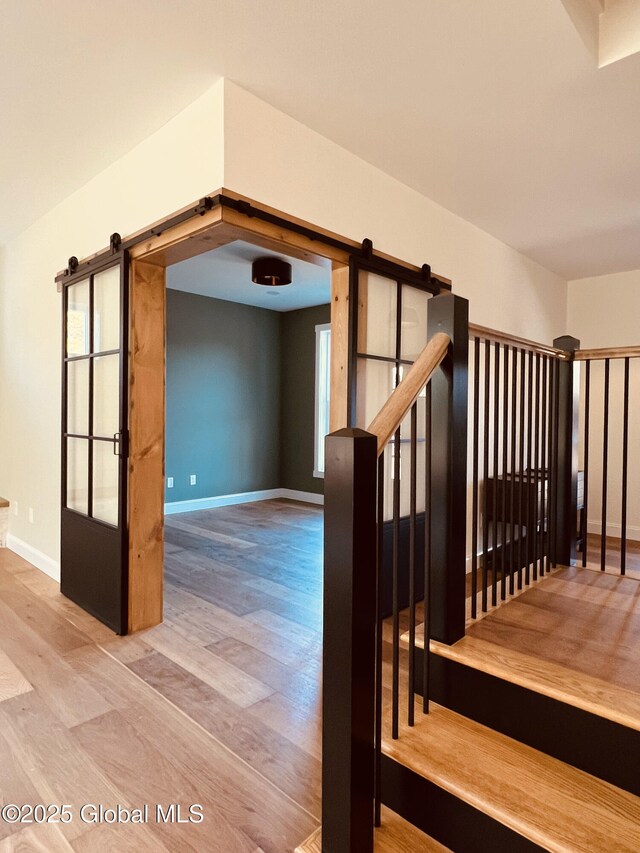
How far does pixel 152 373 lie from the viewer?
2877 millimetres

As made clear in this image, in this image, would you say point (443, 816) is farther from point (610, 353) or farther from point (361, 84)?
point (361, 84)

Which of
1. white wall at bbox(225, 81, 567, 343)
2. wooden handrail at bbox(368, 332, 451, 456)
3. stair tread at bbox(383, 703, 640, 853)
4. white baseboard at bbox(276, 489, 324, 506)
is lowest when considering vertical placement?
white baseboard at bbox(276, 489, 324, 506)

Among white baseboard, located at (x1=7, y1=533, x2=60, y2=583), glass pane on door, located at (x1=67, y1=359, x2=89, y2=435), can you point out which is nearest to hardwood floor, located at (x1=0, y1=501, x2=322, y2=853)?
white baseboard, located at (x1=7, y1=533, x2=60, y2=583)

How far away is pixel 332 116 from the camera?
2469 millimetres

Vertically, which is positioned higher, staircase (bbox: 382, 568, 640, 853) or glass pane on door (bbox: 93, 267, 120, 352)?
glass pane on door (bbox: 93, 267, 120, 352)

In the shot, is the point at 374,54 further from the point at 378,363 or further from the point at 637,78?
the point at 378,363

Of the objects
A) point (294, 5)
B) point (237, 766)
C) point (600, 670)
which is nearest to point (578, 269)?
point (294, 5)

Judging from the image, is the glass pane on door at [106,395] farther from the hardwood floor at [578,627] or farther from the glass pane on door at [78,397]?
the hardwood floor at [578,627]

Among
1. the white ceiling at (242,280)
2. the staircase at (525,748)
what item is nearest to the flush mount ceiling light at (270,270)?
the white ceiling at (242,280)

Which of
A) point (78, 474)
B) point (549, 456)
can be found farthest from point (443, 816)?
point (78, 474)

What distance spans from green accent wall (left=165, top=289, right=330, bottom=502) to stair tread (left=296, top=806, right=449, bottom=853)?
4965 millimetres

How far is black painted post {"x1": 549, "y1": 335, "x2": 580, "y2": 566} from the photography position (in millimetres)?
2623

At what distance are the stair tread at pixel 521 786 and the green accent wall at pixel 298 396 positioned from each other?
5.21 meters

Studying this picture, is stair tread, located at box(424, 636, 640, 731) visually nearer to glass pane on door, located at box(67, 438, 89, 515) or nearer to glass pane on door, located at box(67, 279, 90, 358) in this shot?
glass pane on door, located at box(67, 438, 89, 515)
